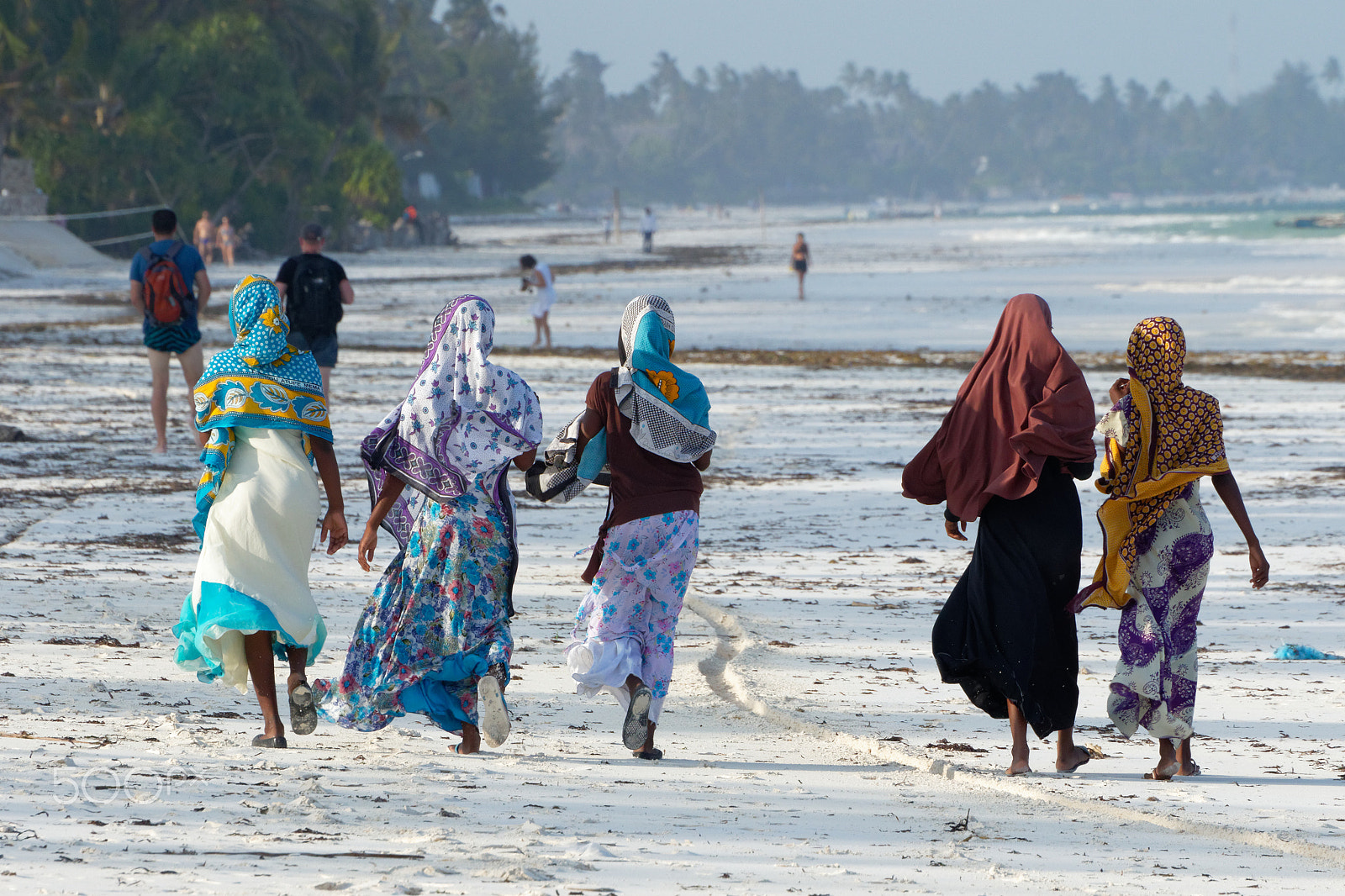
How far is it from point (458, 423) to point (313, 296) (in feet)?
20.5

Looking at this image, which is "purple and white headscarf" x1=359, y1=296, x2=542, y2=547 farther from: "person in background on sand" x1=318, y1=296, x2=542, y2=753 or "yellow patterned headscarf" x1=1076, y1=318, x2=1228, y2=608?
"yellow patterned headscarf" x1=1076, y1=318, x2=1228, y2=608

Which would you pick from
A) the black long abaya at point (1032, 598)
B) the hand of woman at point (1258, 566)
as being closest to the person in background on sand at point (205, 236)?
the black long abaya at point (1032, 598)

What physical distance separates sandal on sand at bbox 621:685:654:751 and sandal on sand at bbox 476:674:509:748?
41 centimetres

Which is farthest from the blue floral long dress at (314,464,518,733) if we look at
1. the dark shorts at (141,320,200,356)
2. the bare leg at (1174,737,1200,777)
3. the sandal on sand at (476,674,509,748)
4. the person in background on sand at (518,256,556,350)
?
the person in background on sand at (518,256,556,350)

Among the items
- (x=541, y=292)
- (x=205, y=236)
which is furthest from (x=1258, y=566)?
(x=205, y=236)

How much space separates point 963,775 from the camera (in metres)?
4.68

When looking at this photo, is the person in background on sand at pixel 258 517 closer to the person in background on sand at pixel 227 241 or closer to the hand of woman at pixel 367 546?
the hand of woman at pixel 367 546

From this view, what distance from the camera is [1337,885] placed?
370cm

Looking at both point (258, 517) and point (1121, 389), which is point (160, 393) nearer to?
point (258, 517)

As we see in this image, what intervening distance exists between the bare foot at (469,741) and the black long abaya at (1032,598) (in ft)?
5.29

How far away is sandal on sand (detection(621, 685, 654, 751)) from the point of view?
468 centimetres

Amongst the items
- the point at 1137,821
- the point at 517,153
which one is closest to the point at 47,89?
the point at 1137,821

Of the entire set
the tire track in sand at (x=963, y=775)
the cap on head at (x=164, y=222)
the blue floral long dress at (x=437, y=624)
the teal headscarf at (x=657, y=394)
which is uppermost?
the cap on head at (x=164, y=222)

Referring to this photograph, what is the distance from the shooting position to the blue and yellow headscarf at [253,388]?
4.57 metres
